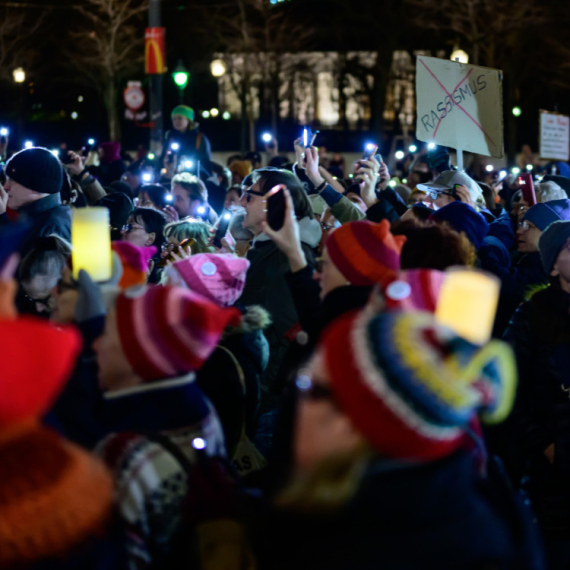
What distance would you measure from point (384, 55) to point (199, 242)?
97.8ft

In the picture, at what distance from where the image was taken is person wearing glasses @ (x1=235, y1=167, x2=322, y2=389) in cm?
468

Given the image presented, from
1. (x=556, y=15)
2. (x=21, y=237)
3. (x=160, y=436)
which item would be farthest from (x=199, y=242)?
(x=556, y=15)

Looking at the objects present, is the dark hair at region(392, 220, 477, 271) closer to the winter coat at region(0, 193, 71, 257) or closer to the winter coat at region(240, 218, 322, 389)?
the winter coat at region(240, 218, 322, 389)

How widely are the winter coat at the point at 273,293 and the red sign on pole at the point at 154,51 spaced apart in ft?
40.9

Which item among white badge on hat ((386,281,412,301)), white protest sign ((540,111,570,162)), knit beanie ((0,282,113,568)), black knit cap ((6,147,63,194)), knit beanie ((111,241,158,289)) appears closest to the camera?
knit beanie ((0,282,113,568))

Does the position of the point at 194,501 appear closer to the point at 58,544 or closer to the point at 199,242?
the point at 58,544

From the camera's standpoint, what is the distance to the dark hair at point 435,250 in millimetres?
3666

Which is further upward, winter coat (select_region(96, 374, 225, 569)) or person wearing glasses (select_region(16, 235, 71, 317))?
person wearing glasses (select_region(16, 235, 71, 317))

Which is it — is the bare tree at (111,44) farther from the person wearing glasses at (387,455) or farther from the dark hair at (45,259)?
the person wearing glasses at (387,455)

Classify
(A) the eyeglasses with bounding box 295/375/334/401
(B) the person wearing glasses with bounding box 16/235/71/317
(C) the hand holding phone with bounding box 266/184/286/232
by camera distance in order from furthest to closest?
1. (B) the person wearing glasses with bounding box 16/235/71/317
2. (C) the hand holding phone with bounding box 266/184/286/232
3. (A) the eyeglasses with bounding box 295/375/334/401

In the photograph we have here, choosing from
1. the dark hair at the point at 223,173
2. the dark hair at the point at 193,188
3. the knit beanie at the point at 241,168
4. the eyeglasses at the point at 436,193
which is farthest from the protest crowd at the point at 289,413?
the knit beanie at the point at 241,168

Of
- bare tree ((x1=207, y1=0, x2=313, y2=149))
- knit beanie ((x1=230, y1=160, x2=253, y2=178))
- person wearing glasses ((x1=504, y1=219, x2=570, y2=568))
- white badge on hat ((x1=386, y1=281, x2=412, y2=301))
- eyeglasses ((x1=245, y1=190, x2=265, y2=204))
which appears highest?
bare tree ((x1=207, y1=0, x2=313, y2=149))

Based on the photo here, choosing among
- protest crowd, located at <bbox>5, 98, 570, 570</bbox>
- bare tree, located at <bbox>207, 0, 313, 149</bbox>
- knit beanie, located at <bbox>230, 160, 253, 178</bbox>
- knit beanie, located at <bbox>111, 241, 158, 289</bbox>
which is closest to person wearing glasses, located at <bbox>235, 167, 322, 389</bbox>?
protest crowd, located at <bbox>5, 98, 570, 570</bbox>

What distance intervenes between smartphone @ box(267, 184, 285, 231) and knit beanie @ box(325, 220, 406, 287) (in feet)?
1.03
